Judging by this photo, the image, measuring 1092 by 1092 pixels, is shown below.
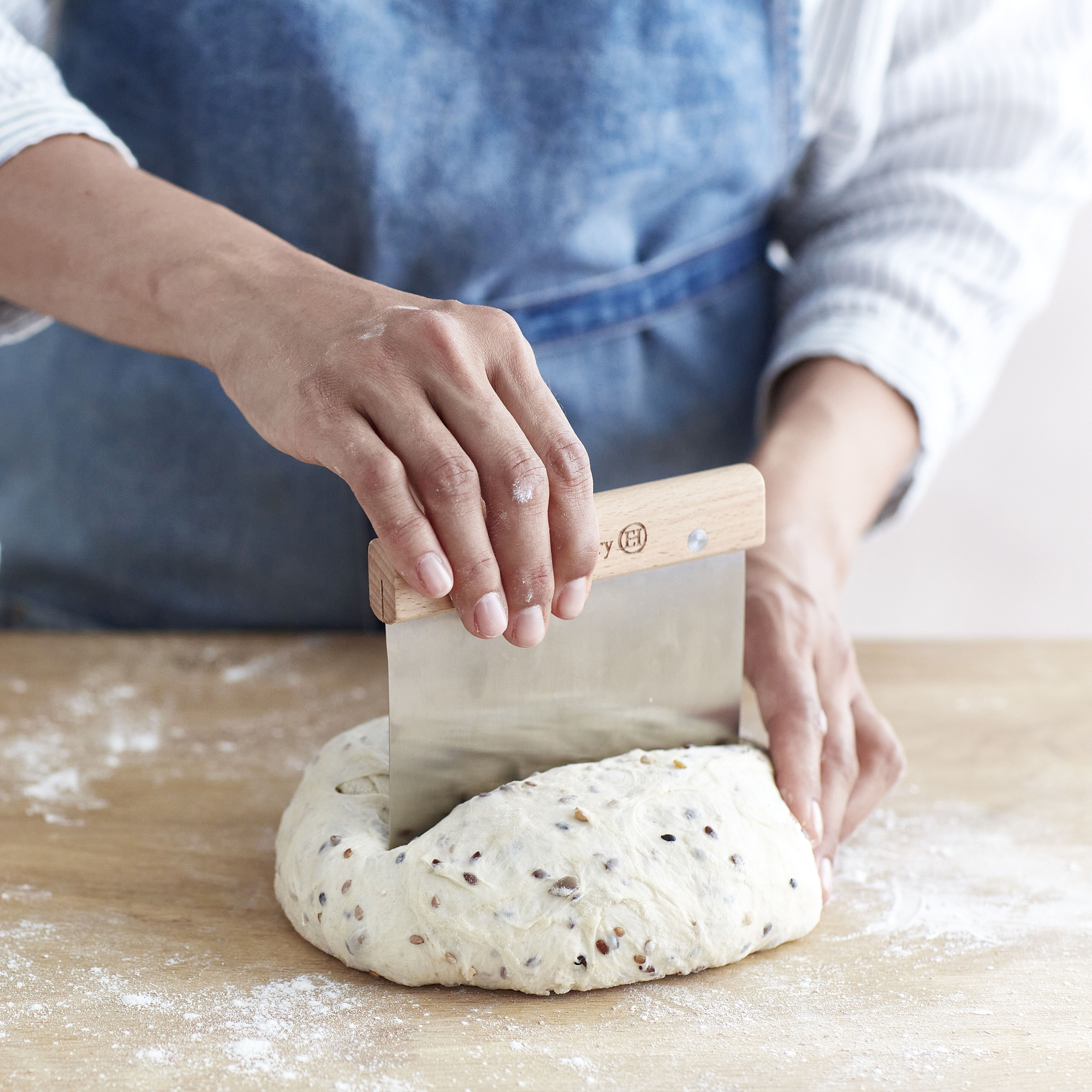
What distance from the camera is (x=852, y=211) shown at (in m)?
1.39

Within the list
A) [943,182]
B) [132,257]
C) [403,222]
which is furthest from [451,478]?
[943,182]

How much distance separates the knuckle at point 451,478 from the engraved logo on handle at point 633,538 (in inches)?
6.9

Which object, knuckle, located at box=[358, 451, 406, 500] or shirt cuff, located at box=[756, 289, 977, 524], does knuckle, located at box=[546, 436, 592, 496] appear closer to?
knuckle, located at box=[358, 451, 406, 500]

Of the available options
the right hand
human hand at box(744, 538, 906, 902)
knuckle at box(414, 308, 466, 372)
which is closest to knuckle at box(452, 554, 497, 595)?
the right hand

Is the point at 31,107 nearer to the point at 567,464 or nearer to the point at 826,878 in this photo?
the point at 567,464

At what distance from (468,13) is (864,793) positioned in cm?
89

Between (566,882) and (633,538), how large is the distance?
26 cm

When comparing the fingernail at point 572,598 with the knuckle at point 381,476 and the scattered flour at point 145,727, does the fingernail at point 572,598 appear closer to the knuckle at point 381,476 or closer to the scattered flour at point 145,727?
the knuckle at point 381,476

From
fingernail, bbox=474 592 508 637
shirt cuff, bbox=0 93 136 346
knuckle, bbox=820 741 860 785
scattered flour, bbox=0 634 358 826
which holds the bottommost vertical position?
scattered flour, bbox=0 634 358 826

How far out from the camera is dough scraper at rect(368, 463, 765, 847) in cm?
80

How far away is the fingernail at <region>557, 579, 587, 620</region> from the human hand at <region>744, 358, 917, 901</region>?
0.28 m

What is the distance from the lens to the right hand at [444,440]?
0.68 meters

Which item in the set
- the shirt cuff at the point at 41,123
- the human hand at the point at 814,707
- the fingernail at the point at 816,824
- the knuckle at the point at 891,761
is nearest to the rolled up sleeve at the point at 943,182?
the human hand at the point at 814,707

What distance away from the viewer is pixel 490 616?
0.72m
